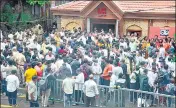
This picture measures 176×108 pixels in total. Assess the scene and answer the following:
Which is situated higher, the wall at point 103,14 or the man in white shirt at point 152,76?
the wall at point 103,14

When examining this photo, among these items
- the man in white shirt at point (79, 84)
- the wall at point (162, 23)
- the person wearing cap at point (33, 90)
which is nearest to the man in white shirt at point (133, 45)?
the wall at point (162, 23)

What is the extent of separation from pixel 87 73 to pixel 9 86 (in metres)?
2.88

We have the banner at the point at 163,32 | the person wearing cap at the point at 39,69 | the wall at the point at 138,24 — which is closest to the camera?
the person wearing cap at the point at 39,69

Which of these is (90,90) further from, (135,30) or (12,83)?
(135,30)

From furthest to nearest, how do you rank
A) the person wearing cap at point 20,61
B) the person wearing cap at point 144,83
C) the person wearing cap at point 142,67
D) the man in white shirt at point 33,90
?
the person wearing cap at point 20,61
the person wearing cap at point 142,67
the person wearing cap at point 144,83
the man in white shirt at point 33,90

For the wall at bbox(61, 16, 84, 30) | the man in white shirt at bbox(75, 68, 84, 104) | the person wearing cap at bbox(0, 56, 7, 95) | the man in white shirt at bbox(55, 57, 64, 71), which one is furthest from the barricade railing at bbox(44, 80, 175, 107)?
the wall at bbox(61, 16, 84, 30)

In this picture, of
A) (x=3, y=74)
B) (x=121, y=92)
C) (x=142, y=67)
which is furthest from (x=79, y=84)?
(x=3, y=74)

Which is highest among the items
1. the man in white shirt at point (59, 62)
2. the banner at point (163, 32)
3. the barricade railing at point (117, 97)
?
the banner at point (163, 32)

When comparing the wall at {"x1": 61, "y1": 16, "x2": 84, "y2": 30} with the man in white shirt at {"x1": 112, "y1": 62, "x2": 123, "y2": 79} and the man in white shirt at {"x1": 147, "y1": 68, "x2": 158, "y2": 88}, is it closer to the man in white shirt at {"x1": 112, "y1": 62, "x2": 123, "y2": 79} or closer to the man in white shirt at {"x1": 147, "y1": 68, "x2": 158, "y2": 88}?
the man in white shirt at {"x1": 112, "y1": 62, "x2": 123, "y2": 79}

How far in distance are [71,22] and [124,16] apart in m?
4.64

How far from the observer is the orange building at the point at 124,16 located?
2711cm

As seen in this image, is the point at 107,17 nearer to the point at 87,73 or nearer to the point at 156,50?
the point at 156,50

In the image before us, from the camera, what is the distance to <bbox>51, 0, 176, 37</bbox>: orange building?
27109mm

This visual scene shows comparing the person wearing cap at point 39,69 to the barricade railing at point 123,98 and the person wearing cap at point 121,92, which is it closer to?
the barricade railing at point 123,98
